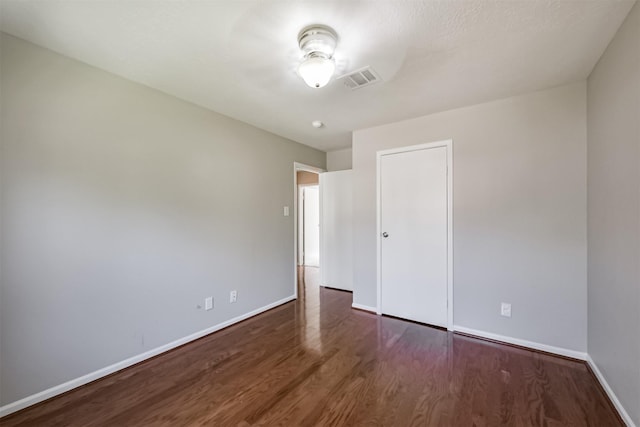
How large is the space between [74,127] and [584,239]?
13.2 ft

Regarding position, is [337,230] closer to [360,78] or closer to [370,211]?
[370,211]

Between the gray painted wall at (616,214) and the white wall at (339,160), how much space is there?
2880 mm

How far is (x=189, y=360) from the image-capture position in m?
2.23

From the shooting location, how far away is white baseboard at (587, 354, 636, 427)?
148 cm

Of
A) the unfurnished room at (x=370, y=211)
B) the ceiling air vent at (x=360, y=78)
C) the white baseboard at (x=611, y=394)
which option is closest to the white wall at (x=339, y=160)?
the unfurnished room at (x=370, y=211)

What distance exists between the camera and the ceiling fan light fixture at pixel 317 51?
1.54m

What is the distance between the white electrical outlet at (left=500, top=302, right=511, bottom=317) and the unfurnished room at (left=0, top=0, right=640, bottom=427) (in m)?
0.04

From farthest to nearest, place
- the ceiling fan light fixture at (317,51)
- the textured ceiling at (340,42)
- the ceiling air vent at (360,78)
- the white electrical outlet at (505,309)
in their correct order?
the white electrical outlet at (505,309), the ceiling air vent at (360,78), the ceiling fan light fixture at (317,51), the textured ceiling at (340,42)

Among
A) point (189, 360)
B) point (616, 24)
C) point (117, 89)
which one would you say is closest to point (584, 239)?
point (616, 24)

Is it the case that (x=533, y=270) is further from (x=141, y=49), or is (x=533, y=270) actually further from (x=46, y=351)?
(x=46, y=351)

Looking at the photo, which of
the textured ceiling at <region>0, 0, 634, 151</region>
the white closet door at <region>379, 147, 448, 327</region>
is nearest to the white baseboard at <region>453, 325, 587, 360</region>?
the white closet door at <region>379, 147, 448, 327</region>

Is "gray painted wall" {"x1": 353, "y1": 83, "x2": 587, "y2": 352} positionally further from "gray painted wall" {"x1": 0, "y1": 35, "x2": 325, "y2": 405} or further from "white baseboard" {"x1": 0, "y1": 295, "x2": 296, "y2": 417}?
"white baseboard" {"x1": 0, "y1": 295, "x2": 296, "y2": 417}

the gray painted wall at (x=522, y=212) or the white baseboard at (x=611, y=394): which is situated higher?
the gray painted wall at (x=522, y=212)

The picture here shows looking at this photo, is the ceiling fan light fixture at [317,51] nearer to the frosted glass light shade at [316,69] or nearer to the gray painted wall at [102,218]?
the frosted glass light shade at [316,69]
